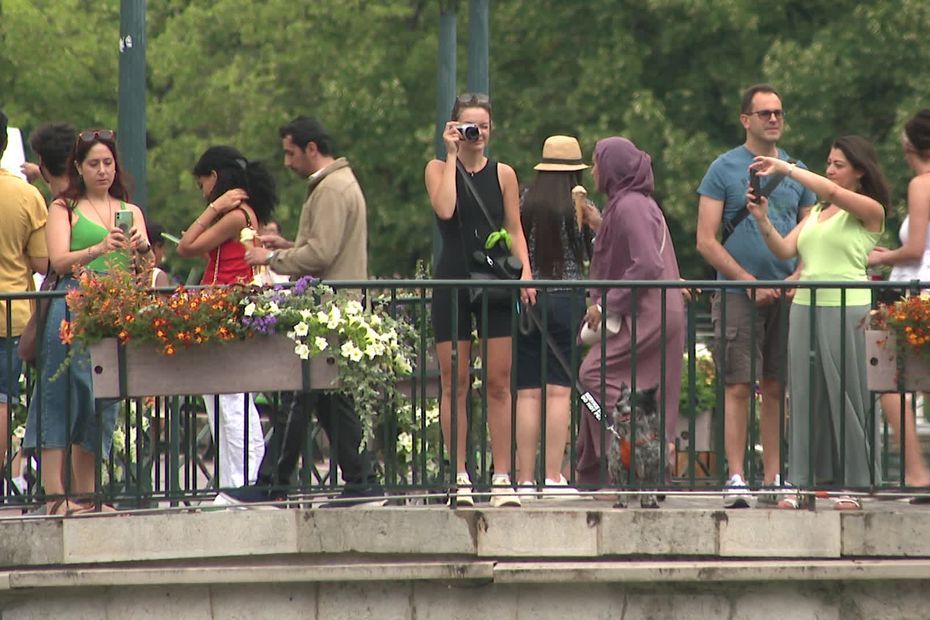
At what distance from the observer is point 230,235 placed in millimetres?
11414

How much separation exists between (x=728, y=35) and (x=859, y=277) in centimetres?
2034

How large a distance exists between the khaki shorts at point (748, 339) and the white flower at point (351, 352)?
1669mm

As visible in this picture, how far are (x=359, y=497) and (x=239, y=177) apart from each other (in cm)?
218

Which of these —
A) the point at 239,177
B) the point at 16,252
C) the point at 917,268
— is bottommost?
the point at 917,268

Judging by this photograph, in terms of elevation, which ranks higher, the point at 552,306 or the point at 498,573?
the point at 552,306

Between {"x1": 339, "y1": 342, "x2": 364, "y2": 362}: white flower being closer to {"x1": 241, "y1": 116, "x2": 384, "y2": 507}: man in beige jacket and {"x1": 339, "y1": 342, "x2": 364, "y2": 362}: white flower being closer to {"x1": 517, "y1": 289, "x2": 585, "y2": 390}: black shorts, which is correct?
{"x1": 241, "y1": 116, "x2": 384, "y2": 507}: man in beige jacket

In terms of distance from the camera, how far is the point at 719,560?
9.84 metres

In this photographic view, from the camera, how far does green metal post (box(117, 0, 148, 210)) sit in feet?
42.6

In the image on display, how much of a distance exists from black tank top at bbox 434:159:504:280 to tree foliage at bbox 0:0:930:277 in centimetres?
1791

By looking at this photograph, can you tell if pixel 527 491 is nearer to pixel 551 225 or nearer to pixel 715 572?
pixel 715 572

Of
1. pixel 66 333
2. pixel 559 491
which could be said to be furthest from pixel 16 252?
pixel 559 491

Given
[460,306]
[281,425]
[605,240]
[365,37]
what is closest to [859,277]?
[605,240]

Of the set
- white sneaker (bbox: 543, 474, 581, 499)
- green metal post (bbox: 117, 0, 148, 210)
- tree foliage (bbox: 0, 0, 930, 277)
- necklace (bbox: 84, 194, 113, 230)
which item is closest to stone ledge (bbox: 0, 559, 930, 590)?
white sneaker (bbox: 543, 474, 581, 499)

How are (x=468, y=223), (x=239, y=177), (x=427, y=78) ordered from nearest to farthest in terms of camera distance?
1. (x=468, y=223)
2. (x=239, y=177)
3. (x=427, y=78)
